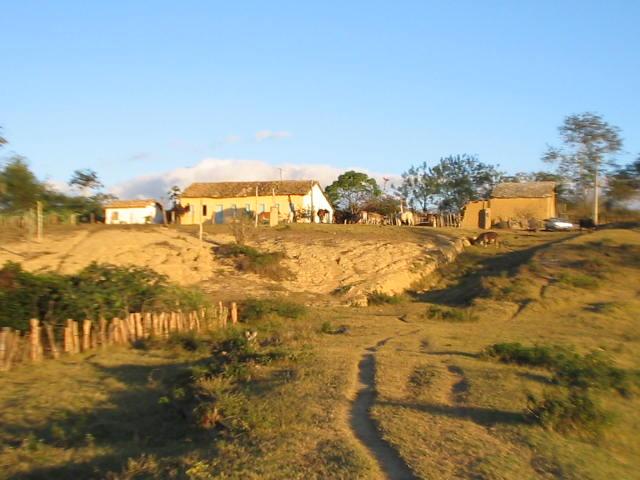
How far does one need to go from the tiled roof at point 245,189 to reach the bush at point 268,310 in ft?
100

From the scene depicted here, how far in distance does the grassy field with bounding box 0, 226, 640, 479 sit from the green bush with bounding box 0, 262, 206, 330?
1403 mm

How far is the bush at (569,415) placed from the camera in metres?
9.07

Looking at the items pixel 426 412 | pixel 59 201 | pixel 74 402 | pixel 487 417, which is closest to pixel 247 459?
pixel 426 412

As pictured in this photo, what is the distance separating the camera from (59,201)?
45125 mm

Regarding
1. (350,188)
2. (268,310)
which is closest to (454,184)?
(350,188)

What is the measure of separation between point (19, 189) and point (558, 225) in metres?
29.7

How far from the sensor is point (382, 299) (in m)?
26.4

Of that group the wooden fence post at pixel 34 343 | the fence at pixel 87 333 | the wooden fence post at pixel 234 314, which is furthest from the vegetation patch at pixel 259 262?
the wooden fence post at pixel 34 343

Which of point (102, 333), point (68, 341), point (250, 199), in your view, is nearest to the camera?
point (68, 341)

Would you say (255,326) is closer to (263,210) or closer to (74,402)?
(74,402)

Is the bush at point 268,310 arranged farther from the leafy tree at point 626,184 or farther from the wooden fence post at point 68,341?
the leafy tree at point 626,184

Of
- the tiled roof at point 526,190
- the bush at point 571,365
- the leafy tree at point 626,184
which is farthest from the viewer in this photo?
the tiled roof at point 526,190

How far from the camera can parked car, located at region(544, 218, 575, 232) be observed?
41906mm

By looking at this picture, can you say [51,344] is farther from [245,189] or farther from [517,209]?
[245,189]
